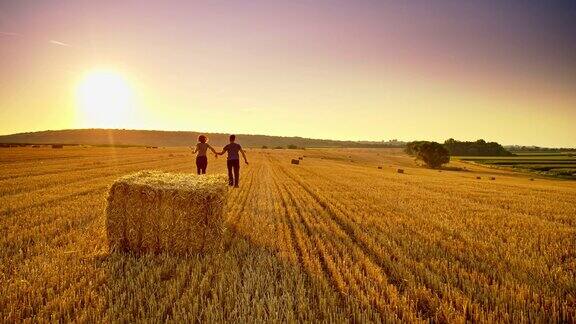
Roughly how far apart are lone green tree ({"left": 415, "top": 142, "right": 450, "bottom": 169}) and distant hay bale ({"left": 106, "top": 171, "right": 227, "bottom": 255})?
67.8 metres

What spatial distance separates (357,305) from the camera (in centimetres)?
464

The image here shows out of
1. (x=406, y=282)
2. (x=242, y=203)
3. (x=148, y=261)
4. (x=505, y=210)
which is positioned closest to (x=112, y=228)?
(x=148, y=261)

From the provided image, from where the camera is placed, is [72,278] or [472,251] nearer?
[72,278]

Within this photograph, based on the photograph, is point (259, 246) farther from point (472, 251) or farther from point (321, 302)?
point (472, 251)

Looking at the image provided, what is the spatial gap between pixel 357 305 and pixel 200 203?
329 centimetres

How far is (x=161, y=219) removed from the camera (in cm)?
677

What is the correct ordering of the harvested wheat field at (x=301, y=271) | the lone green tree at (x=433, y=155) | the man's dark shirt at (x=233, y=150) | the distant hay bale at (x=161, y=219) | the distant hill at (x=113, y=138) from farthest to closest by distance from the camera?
the distant hill at (x=113, y=138) → the lone green tree at (x=433, y=155) → the man's dark shirt at (x=233, y=150) → the distant hay bale at (x=161, y=219) → the harvested wheat field at (x=301, y=271)

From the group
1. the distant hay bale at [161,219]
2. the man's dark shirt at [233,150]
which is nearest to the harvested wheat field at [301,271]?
the distant hay bale at [161,219]

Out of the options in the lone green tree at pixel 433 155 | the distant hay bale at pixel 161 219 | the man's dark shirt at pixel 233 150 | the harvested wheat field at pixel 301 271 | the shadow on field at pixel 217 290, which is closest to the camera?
the shadow on field at pixel 217 290

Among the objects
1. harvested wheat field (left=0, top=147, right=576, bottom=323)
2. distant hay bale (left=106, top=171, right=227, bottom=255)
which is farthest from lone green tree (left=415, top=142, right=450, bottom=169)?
distant hay bale (left=106, top=171, right=227, bottom=255)

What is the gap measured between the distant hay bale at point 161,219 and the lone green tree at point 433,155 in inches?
2670

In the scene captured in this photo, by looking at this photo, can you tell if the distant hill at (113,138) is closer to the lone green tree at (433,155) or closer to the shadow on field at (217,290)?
the lone green tree at (433,155)

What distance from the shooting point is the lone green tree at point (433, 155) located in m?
70.1

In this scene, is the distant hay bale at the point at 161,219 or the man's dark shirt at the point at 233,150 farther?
the man's dark shirt at the point at 233,150
